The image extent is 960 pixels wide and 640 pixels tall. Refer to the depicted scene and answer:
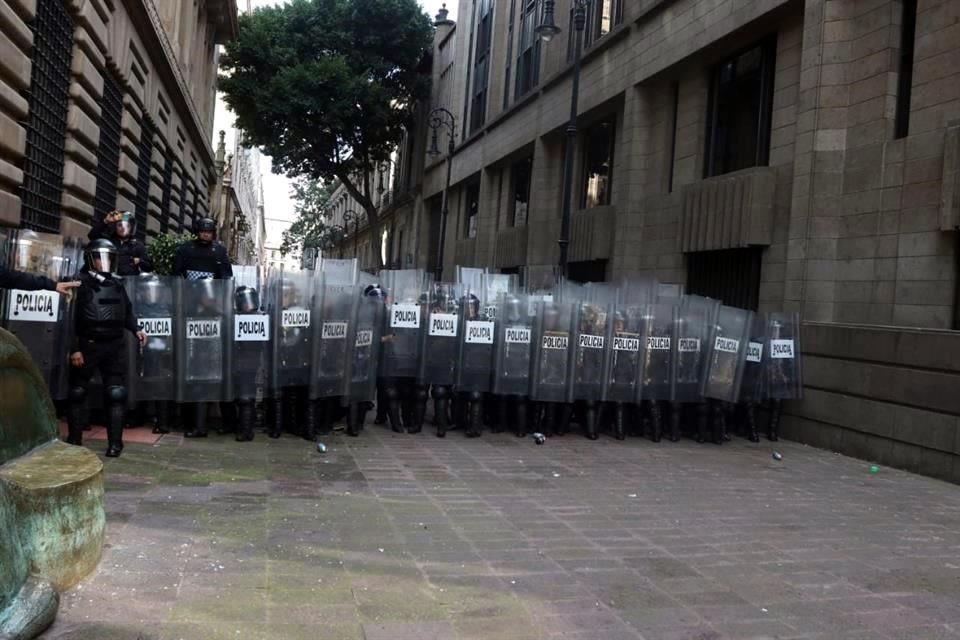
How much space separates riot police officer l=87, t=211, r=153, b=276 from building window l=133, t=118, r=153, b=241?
749cm

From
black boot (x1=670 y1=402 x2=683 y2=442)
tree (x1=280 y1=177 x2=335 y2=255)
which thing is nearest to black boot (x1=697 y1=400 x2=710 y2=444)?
black boot (x1=670 y1=402 x2=683 y2=442)

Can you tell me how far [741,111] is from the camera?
13.2 m

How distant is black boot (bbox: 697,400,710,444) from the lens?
9.83 meters

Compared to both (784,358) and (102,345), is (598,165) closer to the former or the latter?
(784,358)

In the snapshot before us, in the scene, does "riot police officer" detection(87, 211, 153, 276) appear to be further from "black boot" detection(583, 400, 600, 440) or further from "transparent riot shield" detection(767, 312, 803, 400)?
"transparent riot shield" detection(767, 312, 803, 400)

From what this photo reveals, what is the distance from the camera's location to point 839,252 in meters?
10.1

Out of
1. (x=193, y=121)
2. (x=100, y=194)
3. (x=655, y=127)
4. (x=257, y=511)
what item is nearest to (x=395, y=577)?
(x=257, y=511)

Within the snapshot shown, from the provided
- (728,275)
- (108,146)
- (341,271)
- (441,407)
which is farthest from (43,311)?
(728,275)

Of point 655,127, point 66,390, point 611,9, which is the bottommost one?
point 66,390

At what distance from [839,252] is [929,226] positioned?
1.41 metres

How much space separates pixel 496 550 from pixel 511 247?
19.4 m

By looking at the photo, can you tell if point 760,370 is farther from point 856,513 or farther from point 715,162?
point 715,162

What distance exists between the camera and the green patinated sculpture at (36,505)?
A: 3174 mm

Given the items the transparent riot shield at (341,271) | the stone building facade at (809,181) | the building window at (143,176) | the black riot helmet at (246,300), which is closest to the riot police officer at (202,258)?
the black riot helmet at (246,300)
